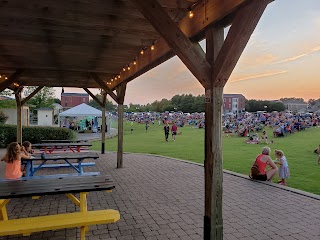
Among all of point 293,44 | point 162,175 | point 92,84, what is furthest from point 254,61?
point 92,84

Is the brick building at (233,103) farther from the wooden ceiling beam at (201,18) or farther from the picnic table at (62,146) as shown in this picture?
the wooden ceiling beam at (201,18)

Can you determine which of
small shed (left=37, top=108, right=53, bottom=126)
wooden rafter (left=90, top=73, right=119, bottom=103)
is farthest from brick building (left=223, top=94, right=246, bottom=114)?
wooden rafter (left=90, top=73, right=119, bottom=103)

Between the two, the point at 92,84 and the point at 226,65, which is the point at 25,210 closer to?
the point at 226,65

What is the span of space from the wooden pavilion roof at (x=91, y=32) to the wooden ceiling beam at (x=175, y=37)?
1.92ft

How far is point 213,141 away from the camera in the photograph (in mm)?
3305

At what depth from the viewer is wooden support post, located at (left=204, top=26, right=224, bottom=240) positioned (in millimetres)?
3273

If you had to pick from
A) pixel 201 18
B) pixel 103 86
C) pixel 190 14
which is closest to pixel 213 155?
pixel 201 18

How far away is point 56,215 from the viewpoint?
3.75 meters

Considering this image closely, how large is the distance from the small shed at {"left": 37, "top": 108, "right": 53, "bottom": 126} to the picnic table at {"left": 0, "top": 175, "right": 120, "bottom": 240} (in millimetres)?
31229

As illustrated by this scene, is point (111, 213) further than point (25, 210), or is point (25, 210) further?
point (25, 210)

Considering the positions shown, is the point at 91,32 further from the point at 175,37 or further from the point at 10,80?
the point at 10,80

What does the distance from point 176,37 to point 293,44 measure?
25.5ft

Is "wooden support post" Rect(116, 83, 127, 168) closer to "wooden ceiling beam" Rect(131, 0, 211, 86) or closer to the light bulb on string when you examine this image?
the light bulb on string

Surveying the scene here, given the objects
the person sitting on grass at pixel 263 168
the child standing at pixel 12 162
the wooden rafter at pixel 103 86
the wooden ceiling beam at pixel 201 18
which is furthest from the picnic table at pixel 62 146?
the person sitting on grass at pixel 263 168
